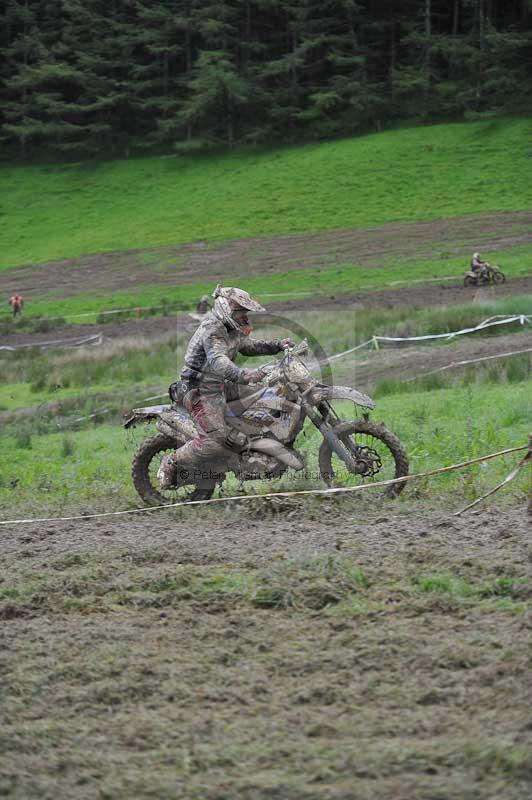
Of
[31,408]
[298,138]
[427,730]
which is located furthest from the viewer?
[298,138]

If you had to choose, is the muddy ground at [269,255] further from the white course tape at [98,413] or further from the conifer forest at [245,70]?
the white course tape at [98,413]

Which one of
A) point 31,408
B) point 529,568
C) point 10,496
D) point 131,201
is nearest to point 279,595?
point 529,568

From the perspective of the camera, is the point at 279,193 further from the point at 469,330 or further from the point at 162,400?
the point at 162,400

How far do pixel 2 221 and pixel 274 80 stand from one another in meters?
16.9

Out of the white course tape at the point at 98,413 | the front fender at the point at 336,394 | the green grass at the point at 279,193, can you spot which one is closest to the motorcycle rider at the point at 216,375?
the front fender at the point at 336,394

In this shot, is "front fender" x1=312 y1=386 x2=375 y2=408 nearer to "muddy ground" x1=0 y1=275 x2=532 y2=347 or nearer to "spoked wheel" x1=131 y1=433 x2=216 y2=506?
"spoked wheel" x1=131 y1=433 x2=216 y2=506

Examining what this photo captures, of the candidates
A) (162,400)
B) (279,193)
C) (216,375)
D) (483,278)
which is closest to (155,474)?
(216,375)

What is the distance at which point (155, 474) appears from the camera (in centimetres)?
1130

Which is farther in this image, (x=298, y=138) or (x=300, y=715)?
(x=298, y=138)

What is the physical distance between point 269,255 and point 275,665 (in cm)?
3781

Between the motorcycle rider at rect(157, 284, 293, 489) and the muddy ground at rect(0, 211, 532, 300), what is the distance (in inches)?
1123

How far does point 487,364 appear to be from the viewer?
1839cm

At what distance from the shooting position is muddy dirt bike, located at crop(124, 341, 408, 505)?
34.0 ft

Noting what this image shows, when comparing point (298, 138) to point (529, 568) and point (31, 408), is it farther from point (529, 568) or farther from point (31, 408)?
point (529, 568)
